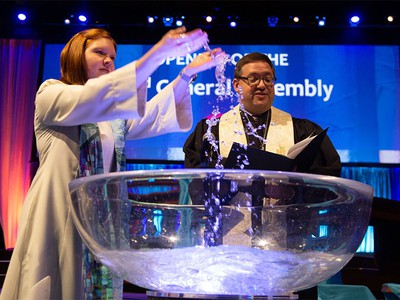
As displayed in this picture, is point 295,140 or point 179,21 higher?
point 179,21

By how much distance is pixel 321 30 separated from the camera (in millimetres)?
5969

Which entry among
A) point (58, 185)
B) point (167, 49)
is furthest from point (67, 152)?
point (167, 49)

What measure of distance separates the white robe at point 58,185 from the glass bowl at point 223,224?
0.33 meters

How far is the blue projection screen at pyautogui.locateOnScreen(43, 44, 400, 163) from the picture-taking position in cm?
549

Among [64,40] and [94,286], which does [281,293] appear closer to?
[94,286]

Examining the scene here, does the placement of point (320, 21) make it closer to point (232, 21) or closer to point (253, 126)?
point (232, 21)

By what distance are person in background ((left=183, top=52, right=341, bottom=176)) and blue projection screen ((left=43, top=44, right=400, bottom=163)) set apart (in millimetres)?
2996

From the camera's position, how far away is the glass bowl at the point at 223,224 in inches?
27.9

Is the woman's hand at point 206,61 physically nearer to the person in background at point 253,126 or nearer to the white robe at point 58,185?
the white robe at point 58,185

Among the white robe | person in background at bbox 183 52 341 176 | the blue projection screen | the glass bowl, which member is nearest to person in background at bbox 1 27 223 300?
the white robe

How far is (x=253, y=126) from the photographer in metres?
2.35

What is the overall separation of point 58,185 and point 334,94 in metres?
4.69

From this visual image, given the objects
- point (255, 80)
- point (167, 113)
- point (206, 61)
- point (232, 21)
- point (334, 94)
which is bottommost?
Result: point (167, 113)

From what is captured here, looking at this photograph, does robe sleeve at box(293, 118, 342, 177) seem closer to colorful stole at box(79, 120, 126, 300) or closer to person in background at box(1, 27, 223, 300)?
person in background at box(1, 27, 223, 300)
